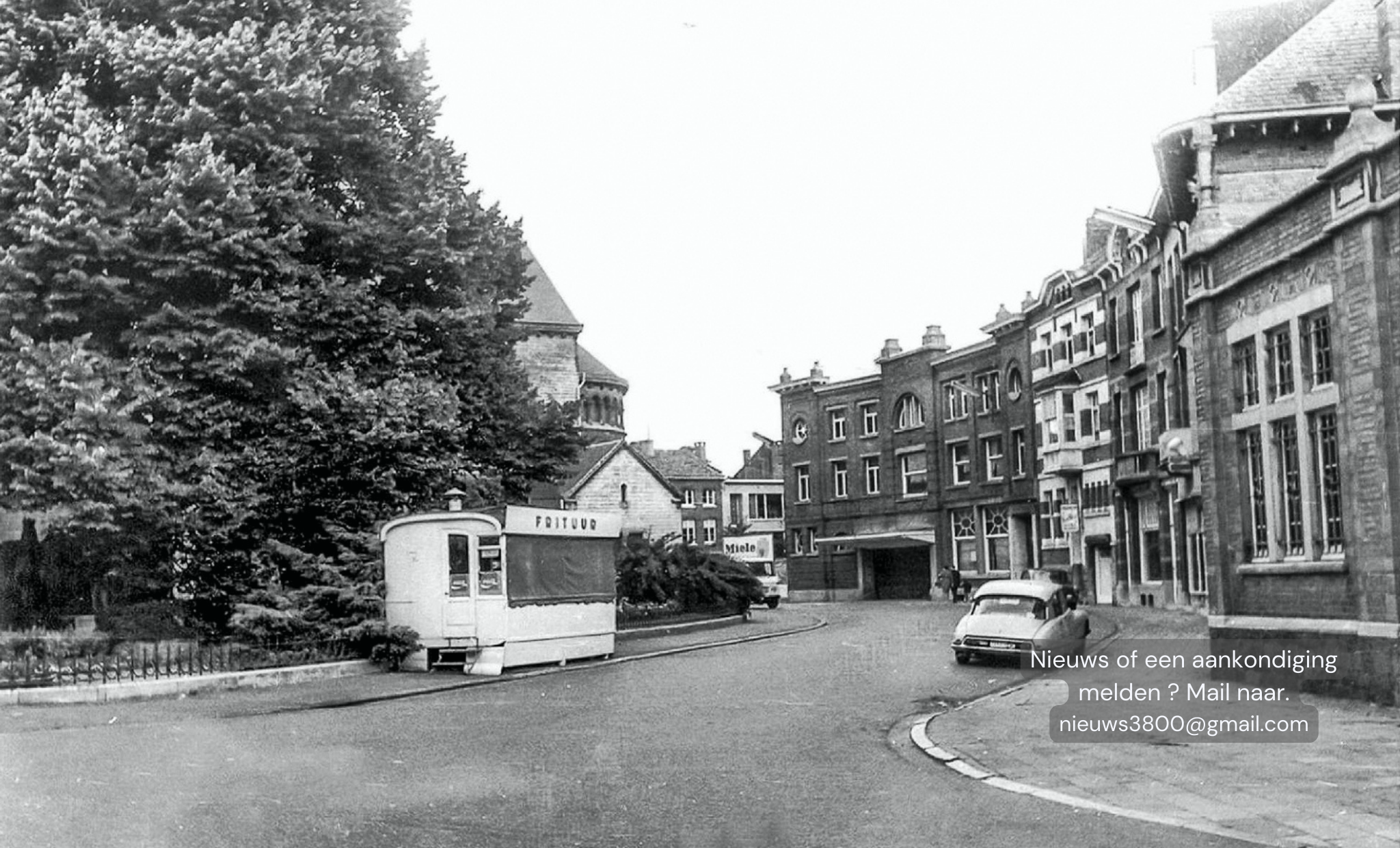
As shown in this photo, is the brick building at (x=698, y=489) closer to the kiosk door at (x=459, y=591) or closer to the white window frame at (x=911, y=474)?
the white window frame at (x=911, y=474)

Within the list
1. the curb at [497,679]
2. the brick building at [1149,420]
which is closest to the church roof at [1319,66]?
the brick building at [1149,420]

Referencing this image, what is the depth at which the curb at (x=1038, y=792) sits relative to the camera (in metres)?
9.09

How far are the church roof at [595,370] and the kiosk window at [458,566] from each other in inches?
2325

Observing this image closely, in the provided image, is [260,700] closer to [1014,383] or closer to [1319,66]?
[1319,66]

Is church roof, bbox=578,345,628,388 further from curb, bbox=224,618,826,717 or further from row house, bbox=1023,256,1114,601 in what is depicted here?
curb, bbox=224,618,826,717

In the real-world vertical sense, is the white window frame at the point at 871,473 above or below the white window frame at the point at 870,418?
below

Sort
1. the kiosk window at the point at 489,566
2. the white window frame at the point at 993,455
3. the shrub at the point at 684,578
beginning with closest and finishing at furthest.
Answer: the kiosk window at the point at 489,566 → the shrub at the point at 684,578 → the white window frame at the point at 993,455

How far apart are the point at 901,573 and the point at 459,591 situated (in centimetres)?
4868

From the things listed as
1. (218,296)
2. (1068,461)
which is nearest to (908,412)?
(1068,461)

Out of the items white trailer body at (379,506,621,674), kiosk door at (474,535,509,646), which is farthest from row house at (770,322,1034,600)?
kiosk door at (474,535,509,646)

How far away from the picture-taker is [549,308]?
72.9 meters

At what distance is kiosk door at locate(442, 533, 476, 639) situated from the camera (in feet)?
76.8

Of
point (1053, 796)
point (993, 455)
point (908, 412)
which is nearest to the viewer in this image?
point (1053, 796)

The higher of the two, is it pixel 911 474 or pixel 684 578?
pixel 911 474
